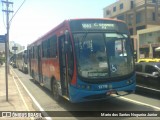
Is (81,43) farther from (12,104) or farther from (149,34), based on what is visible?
(149,34)

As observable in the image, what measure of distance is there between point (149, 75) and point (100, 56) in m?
3.69

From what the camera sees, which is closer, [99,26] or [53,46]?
[99,26]

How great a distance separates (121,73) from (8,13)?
105 ft

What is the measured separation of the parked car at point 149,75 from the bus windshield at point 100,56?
7.27 feet

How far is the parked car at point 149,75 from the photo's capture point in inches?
469

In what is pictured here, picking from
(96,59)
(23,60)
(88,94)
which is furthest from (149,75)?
(23,60)

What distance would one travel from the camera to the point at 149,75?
491 inches

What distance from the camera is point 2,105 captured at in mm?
11578

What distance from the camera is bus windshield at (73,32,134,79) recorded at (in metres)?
Answer: 9.45

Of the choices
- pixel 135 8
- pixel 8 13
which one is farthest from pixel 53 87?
pixel 135 8

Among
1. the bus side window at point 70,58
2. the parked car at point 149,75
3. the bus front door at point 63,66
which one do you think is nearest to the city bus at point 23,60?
the parked car at point 149,75

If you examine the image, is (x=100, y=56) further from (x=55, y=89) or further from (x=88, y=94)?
(x=55, y=89)

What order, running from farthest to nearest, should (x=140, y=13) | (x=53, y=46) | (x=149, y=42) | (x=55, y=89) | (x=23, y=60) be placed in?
(x=140, y=13) < (x=149, y=42) < (x=23, y=60) < (x=55, y=89) < (x=53, y=46)

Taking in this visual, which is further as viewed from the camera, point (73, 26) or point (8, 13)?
point (8, 13)
